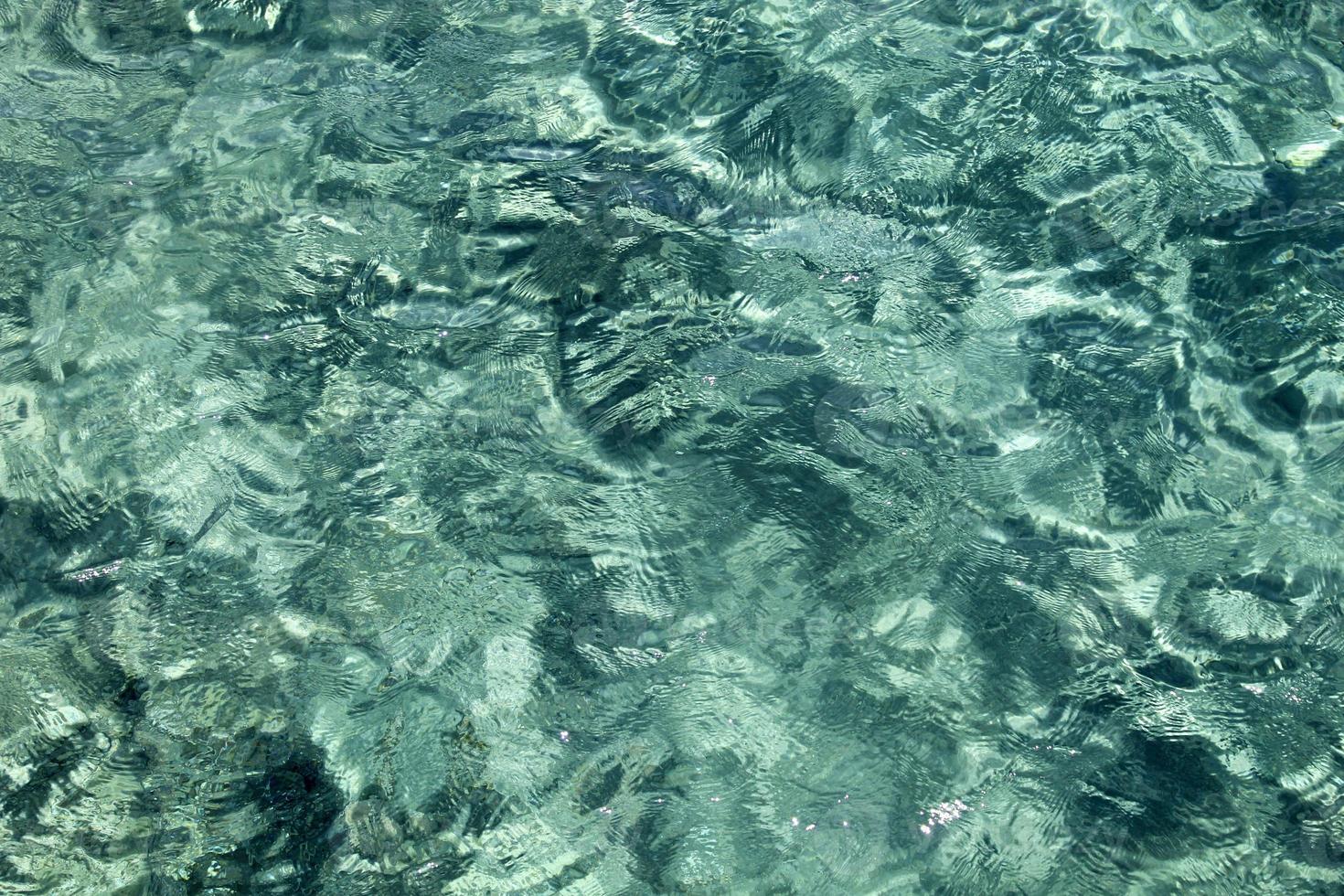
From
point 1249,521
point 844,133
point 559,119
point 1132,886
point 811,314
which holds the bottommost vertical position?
point 1132,886

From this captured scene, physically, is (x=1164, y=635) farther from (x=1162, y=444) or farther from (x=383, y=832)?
Result: (x=383, y=832)

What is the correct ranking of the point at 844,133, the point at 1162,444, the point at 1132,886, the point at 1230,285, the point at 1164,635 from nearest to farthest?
the point at 1132,886 < the point at 1164,635 < the point at 1162,444 < the point at 1230,285 < the point at 844,133

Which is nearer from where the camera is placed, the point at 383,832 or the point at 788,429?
the point at 383,832

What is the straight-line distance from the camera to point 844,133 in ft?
9.30

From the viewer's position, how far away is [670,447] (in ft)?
7.77

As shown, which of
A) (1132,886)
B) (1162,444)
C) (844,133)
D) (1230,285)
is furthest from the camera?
(844,133)

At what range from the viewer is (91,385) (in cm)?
246

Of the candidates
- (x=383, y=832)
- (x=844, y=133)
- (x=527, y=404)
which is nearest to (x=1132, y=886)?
(x=383, y=832)

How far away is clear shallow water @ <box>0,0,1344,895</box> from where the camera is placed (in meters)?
1.94

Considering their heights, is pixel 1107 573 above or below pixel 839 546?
below

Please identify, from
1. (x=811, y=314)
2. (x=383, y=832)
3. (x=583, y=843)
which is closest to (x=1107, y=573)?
(x=811, y=314)

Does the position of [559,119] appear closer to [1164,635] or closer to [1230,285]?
[1230,285]

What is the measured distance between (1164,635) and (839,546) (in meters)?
0.68

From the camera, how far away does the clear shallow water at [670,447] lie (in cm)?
194
